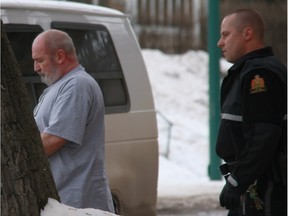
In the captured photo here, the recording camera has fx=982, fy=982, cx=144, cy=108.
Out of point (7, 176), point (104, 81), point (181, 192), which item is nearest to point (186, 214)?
point (181, 192)

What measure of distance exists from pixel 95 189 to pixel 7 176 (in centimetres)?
158

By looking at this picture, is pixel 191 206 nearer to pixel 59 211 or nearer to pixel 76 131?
pixel 76 131

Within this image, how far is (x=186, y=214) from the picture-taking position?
Answer: 10016 mm

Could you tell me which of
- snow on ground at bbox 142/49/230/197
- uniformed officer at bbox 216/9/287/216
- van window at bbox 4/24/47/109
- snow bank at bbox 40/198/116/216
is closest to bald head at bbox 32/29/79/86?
van window at bbox 4/24/47/109

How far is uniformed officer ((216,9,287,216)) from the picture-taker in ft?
16.1

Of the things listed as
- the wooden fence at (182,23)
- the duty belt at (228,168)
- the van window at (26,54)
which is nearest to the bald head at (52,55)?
the van window at (26,54)

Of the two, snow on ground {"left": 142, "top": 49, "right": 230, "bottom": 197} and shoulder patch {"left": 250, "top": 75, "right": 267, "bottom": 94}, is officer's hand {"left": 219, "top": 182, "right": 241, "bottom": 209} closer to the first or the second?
shoulder patch {"left": 250, "top": 75, "right": 267, "bottom": 94}

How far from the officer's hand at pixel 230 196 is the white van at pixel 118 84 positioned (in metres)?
1.89

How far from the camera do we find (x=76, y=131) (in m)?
5.40

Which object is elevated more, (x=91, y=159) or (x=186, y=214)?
(x=91, y=159)

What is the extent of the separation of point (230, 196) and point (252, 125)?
1.24 feet

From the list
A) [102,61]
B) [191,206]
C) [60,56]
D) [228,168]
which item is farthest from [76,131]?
[191,206]

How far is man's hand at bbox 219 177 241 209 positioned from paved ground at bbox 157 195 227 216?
4866 millimetres

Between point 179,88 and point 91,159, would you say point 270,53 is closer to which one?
point 91,159
